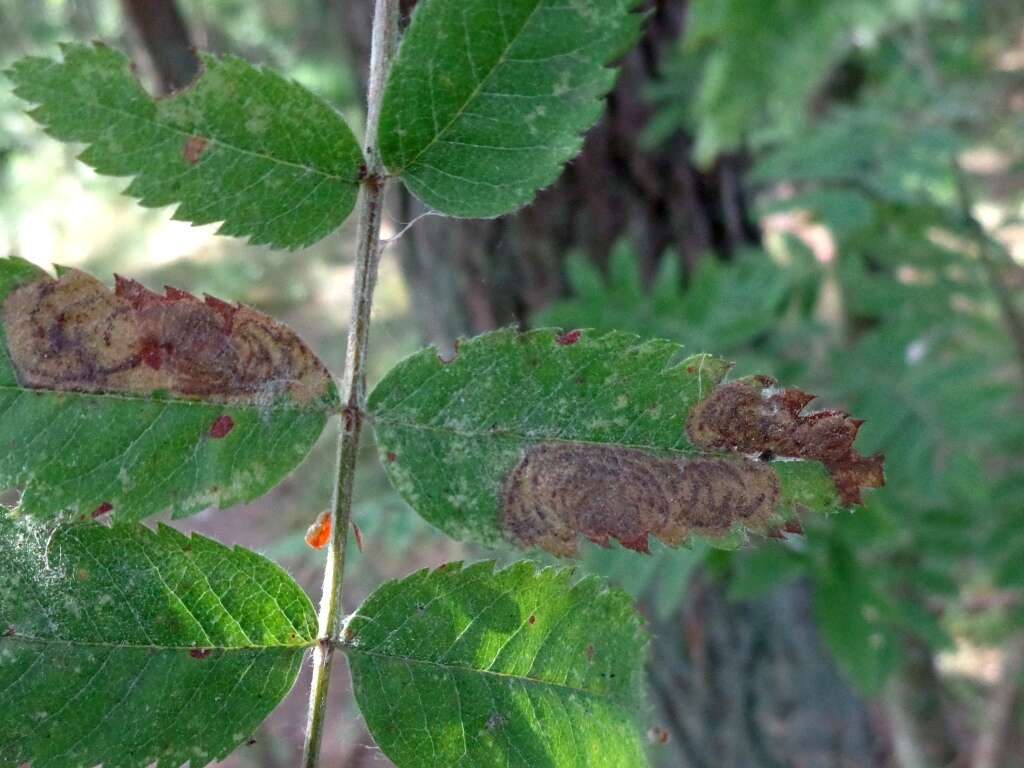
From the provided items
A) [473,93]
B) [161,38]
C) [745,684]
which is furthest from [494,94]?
[161,38]

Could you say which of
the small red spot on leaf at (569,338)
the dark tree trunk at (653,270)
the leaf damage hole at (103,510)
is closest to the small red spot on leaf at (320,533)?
the leaf damage hole at (103,510)

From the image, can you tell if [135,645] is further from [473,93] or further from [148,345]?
[473,93]

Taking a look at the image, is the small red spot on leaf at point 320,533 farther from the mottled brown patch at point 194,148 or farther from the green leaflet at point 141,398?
the mottled brown patch at point 194,148

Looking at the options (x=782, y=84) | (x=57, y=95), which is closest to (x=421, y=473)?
(x=57, y=95)

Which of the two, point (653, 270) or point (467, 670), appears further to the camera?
point (653, 270)

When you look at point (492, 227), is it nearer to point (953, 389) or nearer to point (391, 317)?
point (953, 389)
